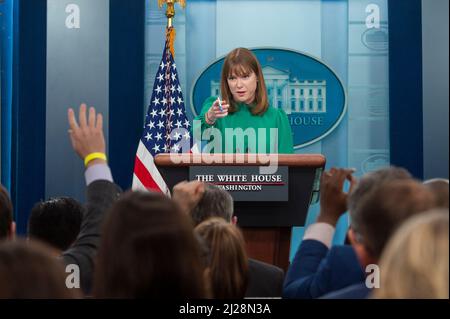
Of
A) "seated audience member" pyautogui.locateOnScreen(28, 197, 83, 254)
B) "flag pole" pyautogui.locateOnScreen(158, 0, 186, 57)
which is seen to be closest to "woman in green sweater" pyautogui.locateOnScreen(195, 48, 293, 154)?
"flag pole" pyautogui.locateOnScreen(158, 0, 186, 57)

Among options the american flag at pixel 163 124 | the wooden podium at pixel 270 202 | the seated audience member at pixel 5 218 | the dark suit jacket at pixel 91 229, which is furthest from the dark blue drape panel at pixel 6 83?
the dark suit jacket at pixel 91 229

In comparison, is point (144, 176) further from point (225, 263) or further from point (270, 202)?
point (225, 263)

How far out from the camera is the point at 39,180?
21.8 ft

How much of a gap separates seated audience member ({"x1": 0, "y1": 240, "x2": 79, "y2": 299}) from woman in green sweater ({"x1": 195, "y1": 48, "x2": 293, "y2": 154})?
11.3 ft

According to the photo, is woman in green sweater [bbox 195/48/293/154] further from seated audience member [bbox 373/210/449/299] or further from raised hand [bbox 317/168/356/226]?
seated audience member [bbox 373/210/449/299]

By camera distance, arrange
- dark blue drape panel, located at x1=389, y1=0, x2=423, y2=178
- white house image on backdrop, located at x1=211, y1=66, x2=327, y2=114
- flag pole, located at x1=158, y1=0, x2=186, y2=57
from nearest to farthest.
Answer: flag pole, located at x1=158, y1=0, x2=186, y2=57
dark blue drape panel, located at x1=389, y1=0, x2=423, y2=178
white house image on backdrop, located at x1=211, y1=66, x2=327, y2=114

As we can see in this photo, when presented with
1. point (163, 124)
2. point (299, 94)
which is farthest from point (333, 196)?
point (299, 94)

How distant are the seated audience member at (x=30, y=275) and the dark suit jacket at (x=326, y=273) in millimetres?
1095

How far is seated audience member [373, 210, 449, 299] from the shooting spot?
1.18 m

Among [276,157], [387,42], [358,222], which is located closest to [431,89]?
[387,42]

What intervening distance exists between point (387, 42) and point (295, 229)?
1.85 metres

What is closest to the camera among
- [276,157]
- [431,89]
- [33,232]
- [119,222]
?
[119,222]

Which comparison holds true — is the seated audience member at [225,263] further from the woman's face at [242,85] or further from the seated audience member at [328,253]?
the woman's face at [242,85]
